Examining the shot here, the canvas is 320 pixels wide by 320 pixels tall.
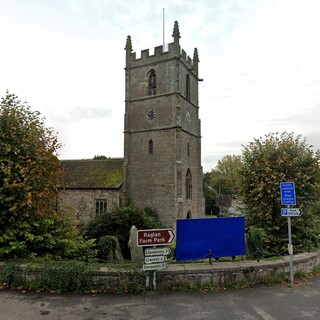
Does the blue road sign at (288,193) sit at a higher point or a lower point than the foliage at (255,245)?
higher

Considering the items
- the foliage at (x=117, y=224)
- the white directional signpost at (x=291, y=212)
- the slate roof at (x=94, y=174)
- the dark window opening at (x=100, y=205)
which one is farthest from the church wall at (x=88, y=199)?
the white directional signpost at (x=291, y=212)

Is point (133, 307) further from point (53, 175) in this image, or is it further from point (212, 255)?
point (53, 175)

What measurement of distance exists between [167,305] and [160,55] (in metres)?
25.9

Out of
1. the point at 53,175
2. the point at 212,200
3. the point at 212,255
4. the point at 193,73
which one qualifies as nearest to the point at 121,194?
the point at 193,73

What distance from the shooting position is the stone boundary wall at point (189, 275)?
6570 mm

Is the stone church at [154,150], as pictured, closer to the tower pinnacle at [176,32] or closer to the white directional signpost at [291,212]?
the tower pinnacle at [176,32]

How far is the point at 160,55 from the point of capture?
27.7 metres

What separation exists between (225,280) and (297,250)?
13.5 ft

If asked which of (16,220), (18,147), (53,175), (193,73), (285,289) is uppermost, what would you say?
(193,73)

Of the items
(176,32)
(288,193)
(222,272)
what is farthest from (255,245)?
(176,32)

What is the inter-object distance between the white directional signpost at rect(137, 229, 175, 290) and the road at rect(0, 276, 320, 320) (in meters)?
0.63

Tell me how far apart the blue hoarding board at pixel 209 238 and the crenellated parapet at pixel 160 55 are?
2237 cm

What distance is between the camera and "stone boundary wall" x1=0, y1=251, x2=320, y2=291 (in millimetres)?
6570

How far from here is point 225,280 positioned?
6.93 meters
